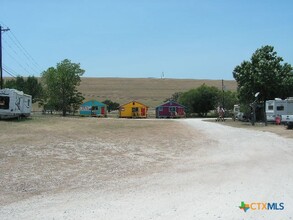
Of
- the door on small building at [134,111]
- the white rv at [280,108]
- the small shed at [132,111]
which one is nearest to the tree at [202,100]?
the small shed at [132,111]

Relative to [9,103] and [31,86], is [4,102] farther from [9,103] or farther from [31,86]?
[31,86]

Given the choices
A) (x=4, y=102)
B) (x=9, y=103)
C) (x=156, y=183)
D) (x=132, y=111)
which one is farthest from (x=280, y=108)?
(x=132, y=111)

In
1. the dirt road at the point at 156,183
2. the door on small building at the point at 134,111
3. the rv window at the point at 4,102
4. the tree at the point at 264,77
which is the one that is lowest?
the dirt road at the point at 156,183

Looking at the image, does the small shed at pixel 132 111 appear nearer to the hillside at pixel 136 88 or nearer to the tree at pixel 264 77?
the tree at pixel 264 77

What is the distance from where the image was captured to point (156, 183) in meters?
10.1

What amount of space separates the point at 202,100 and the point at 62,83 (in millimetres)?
24204

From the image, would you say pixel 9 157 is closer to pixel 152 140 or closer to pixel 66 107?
pixel 152 140

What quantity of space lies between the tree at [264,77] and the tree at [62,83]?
3067 centimetres

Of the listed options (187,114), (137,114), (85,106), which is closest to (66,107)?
(85,106)

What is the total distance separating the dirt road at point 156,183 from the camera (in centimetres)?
730

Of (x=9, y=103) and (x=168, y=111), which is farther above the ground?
(x=9, y=103)
